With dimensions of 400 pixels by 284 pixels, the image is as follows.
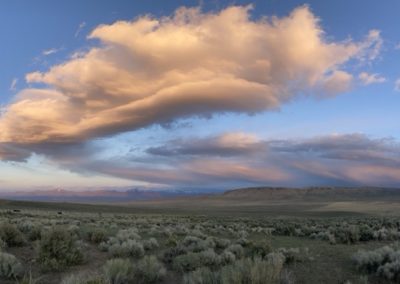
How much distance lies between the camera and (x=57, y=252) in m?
13.6

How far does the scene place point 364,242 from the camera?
21547mm

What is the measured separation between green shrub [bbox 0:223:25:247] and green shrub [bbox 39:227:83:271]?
2.91 meters

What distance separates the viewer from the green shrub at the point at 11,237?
1616 centimetres

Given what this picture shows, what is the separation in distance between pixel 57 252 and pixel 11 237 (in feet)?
12.5

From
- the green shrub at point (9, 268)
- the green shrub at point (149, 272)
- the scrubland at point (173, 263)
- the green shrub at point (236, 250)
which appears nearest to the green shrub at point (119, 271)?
the scrubland at point (173, 263)

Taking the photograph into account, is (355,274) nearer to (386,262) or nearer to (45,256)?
(386,262)

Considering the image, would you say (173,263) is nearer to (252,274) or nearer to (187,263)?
(187,263)

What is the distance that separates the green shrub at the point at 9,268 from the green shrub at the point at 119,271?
2.49 meters

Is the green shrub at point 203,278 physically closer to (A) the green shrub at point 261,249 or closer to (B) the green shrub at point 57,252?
(B) the green shrub at point 57,252

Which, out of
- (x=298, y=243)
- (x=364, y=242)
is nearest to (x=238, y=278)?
(x=298, y=243)

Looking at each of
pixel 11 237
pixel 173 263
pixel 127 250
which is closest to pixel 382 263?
pixel 173 263

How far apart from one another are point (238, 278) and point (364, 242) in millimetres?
14210

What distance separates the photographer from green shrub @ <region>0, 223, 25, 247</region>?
1616 centimetres

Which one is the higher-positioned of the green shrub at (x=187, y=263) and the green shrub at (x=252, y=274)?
the green shrub at (x=252, y=274)
